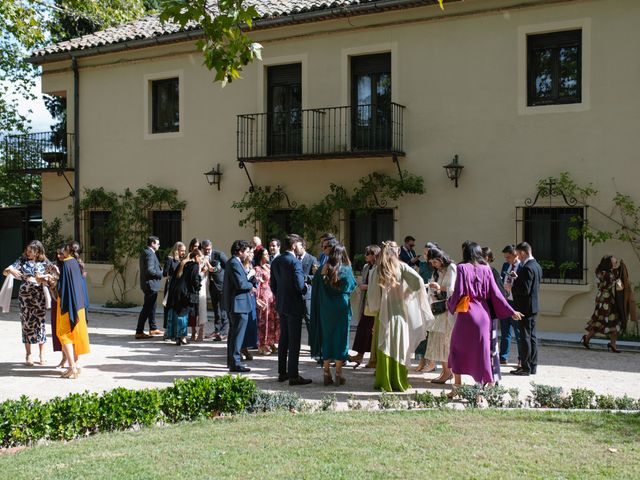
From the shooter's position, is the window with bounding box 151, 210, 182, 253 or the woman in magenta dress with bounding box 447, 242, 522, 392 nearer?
the woman in magenta dress with bounding box 447, 242, 522, 392

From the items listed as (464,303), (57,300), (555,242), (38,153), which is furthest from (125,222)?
(464,303)

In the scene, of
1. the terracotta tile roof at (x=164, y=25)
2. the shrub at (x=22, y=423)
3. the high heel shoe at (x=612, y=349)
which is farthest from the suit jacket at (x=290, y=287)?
the terracotta tile roof at (x=164, y=25)

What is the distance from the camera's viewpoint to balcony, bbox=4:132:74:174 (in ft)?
70.2

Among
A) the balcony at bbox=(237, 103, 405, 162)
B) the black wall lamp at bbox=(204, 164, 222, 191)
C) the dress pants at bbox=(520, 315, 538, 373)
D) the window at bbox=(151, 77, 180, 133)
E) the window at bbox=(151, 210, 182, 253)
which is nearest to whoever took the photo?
the dress pants at bbox=(520, 315, 538, 373)

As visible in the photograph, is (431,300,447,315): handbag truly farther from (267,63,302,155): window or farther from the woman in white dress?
(267,63,302,155): window

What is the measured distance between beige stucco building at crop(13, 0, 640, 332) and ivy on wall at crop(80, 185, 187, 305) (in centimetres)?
37

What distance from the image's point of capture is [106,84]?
2084cm

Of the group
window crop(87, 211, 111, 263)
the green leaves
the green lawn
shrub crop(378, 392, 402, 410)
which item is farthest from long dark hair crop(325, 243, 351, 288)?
window crop(87, 211, 111, 263)

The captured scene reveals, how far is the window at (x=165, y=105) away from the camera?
19875 millimetres

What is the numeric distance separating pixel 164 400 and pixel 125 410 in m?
0.42

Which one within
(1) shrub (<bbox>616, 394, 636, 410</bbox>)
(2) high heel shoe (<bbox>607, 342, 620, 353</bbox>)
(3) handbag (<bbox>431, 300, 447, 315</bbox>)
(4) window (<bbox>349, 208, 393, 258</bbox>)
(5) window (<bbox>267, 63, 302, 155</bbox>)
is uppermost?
(5) window (<bbox>267, 63, 302, 155</bbox>)

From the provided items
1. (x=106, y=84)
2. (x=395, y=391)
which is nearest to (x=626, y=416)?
(x=395, y=391)

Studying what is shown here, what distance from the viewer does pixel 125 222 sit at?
795 inches

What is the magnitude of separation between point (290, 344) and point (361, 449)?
3.39 meters
